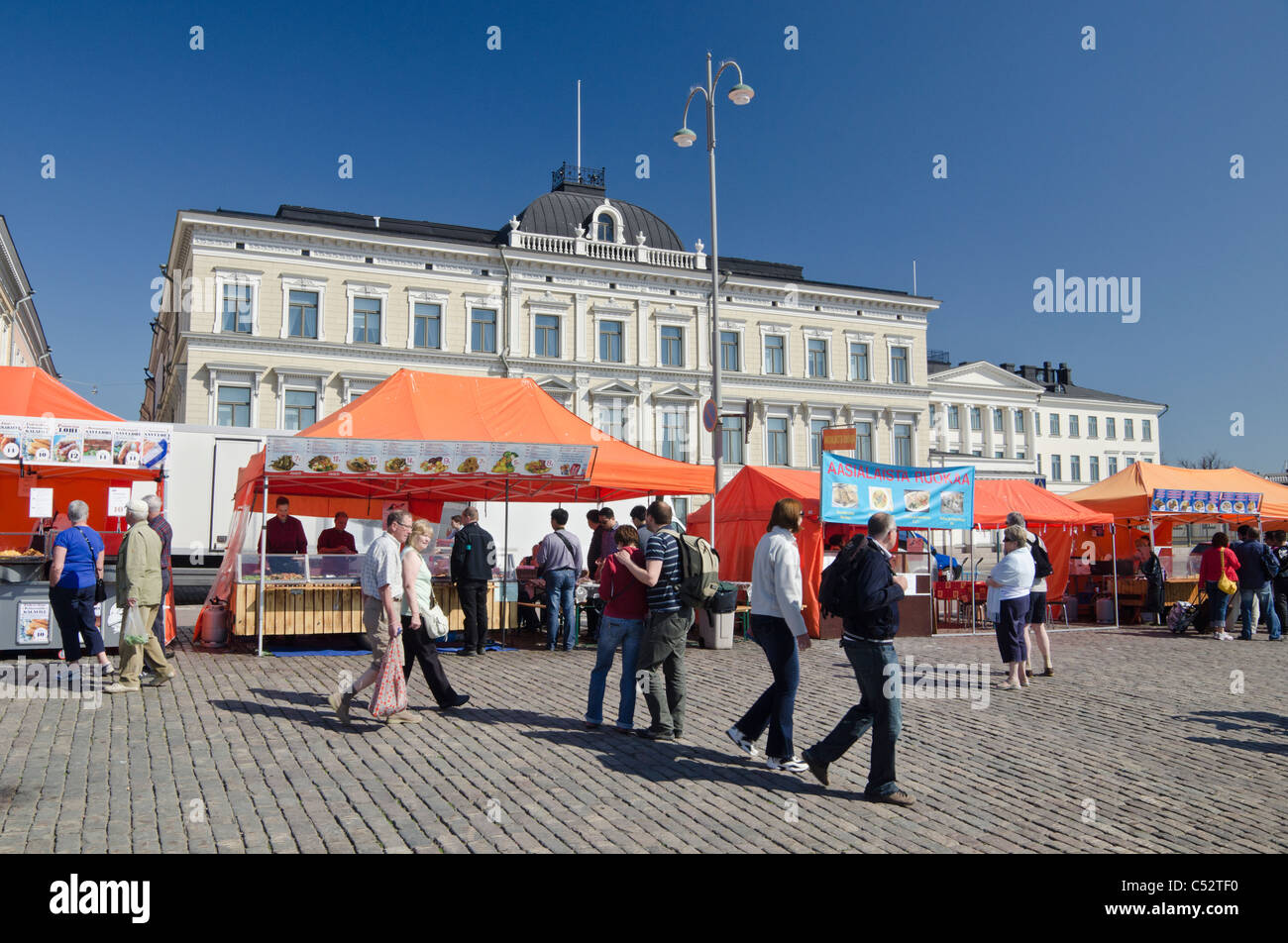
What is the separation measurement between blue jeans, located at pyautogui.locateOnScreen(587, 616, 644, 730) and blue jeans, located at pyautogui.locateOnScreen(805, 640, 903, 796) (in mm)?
2070

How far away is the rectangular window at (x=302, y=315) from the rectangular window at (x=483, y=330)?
252 inches

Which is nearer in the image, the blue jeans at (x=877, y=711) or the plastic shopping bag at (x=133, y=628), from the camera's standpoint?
the blue jeans at (x=877, y=711)

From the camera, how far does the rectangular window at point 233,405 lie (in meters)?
35.9

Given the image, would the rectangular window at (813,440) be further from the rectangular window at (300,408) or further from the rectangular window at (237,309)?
the rectangular window at (237,309)

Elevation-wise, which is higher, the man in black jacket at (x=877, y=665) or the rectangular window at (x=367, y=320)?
the rectangular window at (x=367, y=320)

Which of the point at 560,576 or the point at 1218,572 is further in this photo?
the point at 1218,572

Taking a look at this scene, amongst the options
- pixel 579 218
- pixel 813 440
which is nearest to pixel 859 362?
pixel 813 440

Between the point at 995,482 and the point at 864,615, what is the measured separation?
16600mm

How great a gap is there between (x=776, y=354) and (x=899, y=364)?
730cm

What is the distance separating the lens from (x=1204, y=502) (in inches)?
798

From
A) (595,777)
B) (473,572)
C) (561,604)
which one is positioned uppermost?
(473,572)

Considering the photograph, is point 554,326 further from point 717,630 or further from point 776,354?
point 717,630

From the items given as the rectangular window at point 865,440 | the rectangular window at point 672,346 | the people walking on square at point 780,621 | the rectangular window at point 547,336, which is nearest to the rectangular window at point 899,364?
the rectangular window at point 865,440

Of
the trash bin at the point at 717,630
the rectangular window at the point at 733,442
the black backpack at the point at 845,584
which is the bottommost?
the trash bin at the point at 717,630
